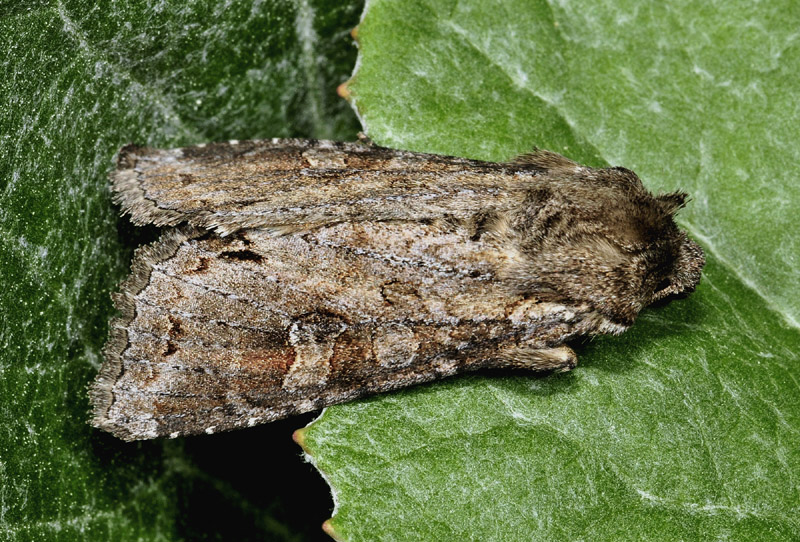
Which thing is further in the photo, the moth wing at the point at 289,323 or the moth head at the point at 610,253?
the moth head at the point at 610,253

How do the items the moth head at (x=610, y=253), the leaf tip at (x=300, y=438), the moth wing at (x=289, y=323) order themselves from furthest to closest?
the moth head at (x=610, y=253), the moth wing at (x=289, y=323), the leaf tip at (x=300, y=438)

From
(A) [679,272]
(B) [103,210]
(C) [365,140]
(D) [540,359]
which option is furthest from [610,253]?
(B) [103,210]

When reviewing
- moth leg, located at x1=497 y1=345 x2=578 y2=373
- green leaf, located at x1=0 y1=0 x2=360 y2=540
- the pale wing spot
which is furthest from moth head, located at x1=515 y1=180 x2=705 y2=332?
green leaf, located at x1=0 y1=0 x2=360 y2=540

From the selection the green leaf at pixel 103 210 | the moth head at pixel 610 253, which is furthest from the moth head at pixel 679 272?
the green leaf at pixel 103 210

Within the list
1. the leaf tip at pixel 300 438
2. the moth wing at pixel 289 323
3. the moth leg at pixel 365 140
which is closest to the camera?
the leaf tip at pixel 300 438

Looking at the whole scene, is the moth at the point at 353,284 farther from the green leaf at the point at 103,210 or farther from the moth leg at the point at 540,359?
the green leaf at the point at 103,210

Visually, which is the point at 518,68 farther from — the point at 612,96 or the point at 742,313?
the point at 742,313

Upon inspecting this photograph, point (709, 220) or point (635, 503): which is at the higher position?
point (709, 220)

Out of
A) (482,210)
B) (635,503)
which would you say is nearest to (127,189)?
(482,210)
